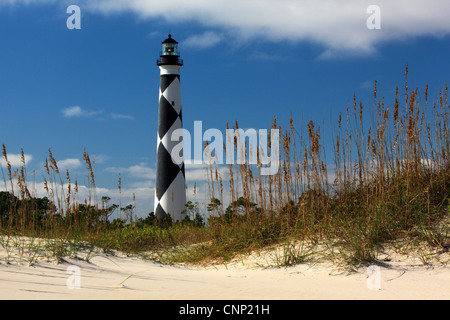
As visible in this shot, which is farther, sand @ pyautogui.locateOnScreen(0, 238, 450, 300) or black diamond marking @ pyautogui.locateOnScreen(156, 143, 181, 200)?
black diamond marking @ pyautogui.locateOnScreen(156, 143, 181, 200)

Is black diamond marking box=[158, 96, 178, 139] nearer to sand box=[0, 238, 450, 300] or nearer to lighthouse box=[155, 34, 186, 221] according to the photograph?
lighthouse box=[155, 34, 186, 221]

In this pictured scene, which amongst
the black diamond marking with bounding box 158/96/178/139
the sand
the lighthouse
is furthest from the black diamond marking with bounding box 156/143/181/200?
the sand

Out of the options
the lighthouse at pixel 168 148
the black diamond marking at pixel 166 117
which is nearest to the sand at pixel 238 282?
the lighthouse at pixel 168 148

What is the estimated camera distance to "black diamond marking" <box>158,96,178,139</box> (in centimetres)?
1280

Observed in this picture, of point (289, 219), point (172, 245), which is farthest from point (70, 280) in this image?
point (172, 245)

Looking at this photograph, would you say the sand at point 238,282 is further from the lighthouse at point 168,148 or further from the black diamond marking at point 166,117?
the black diamond marking at point 166,117

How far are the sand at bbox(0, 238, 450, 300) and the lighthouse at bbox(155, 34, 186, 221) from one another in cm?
899

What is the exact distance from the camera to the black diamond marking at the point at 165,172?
1273 centimetres

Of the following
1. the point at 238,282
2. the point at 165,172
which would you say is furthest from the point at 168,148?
the point at 238,282

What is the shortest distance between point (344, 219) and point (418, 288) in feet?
4.92

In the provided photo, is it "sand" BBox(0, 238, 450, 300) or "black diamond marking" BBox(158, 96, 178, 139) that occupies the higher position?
"black diamond marking" BBox(158, 96, 178, 139)

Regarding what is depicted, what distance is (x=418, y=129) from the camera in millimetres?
4184

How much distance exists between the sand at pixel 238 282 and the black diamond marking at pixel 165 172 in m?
9.01
